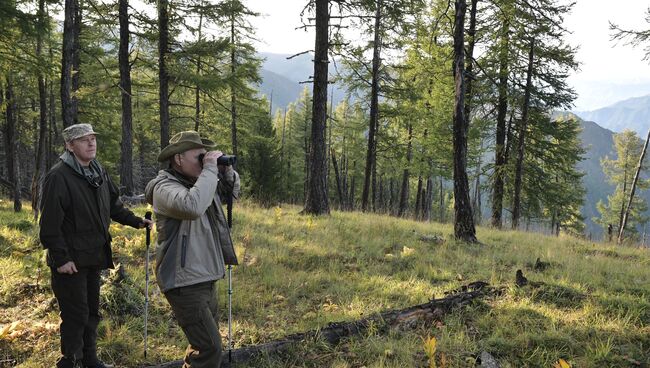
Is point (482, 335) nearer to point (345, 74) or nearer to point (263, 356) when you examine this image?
point (263, 356)

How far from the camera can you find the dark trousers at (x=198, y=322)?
288cm

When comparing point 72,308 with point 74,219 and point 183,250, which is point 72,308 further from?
point 183,250

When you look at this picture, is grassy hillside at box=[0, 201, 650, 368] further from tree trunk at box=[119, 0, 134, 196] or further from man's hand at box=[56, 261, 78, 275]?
tree trunk at box=[119, 0, 134, 196]

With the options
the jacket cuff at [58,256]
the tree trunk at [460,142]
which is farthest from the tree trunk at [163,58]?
the jacket cuff at [58,256]

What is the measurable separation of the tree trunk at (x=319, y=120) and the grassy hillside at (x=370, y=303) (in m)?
2.49

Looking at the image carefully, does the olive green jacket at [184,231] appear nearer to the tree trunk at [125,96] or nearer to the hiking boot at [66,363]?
the hiking boot at [66,363]

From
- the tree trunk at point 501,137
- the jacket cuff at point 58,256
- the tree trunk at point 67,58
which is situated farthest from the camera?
the tree trunk at point 501,137

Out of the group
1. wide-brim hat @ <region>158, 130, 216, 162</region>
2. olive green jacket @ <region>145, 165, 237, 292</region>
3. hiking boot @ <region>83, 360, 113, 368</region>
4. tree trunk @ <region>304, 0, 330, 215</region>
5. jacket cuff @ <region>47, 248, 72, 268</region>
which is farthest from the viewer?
tree trunk @ <region>304, 0, 330, 215</region>

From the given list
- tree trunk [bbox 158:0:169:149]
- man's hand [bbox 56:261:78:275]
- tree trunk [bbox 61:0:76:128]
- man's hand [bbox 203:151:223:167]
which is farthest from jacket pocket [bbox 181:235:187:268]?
tree trunk [bbox 158:0:169:149]

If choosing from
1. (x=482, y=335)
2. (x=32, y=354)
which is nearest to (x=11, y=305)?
(x=32, y=354)

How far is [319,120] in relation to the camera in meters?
11.1

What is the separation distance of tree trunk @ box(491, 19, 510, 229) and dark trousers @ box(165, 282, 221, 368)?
1552cm

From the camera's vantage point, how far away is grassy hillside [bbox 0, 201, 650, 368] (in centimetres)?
411

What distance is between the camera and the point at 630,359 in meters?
3.99
